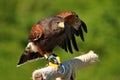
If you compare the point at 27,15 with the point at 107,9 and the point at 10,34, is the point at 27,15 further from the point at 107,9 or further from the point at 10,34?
the point at 107,9

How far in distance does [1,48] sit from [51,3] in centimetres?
91

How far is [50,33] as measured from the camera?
2.73 meters

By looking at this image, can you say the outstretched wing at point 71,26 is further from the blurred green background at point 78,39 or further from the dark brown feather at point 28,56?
the blurred green background at point 78,39

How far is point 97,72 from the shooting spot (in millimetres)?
5426

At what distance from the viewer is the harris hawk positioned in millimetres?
2744

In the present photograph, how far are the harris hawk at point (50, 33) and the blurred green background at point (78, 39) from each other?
8.27ft

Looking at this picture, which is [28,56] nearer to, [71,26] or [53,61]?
[53,61]

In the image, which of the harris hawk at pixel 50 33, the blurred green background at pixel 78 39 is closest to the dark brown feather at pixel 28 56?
the harris hawk at pixel 50 33

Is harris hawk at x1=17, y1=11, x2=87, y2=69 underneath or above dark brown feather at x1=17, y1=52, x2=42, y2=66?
above

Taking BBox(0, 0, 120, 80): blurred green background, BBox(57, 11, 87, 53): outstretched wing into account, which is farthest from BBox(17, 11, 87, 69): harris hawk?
BBox(0, 0, 120, 80): blurred green background

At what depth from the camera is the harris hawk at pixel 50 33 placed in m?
2.74

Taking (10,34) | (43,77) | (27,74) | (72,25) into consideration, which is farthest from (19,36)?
(43,77)

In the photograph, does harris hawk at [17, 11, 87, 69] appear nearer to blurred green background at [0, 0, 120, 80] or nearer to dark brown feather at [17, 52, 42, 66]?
dark brown feather at [17, 52, 42, 66]

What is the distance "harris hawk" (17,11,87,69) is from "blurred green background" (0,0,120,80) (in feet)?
8.27
